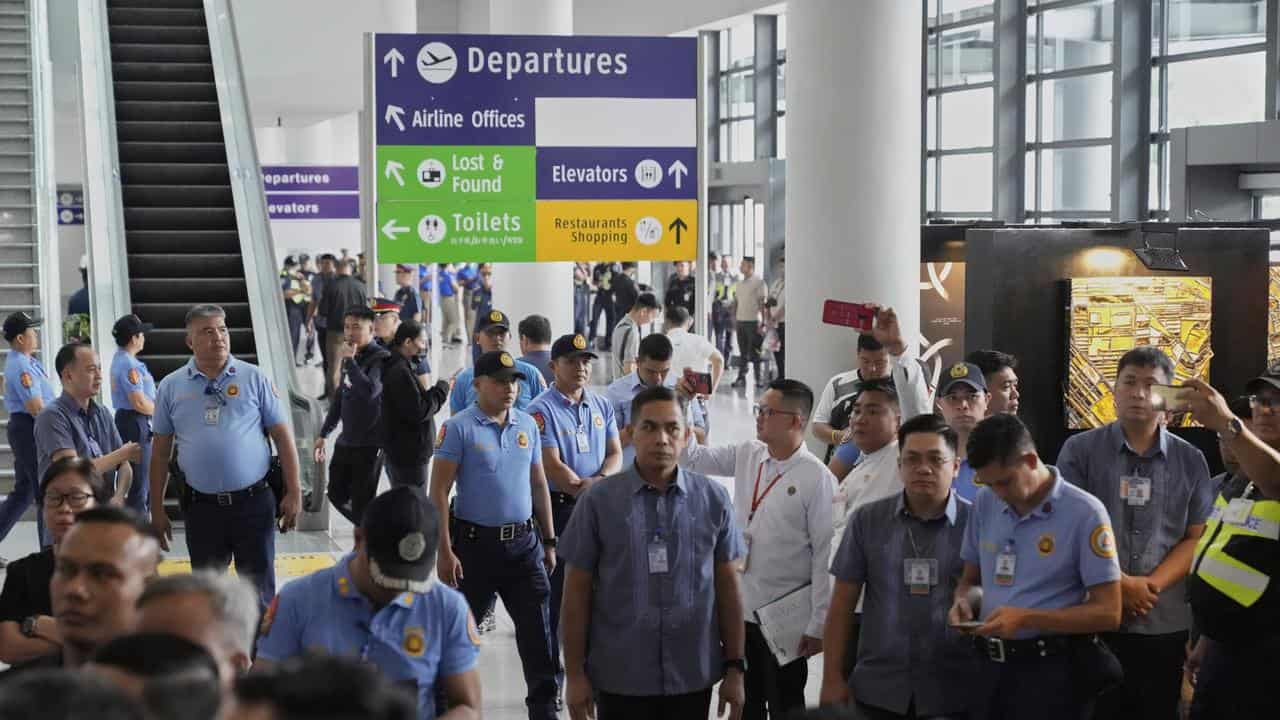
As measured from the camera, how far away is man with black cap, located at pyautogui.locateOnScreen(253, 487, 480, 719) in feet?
11.6

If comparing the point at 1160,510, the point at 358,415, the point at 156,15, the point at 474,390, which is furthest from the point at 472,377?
the point at 156,15

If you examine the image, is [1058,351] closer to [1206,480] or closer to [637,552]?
[1206,480]

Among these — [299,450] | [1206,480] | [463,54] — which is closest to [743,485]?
[1206,480]

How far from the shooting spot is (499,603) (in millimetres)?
9812

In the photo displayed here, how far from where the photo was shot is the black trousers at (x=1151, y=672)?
18.2ft

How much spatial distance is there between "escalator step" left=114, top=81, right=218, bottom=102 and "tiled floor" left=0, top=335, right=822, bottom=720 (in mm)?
4787

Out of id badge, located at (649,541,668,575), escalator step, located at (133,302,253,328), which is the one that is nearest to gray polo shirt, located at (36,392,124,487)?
id badge, located at (649,541,668,575)

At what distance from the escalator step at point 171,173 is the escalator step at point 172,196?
10 centimetres

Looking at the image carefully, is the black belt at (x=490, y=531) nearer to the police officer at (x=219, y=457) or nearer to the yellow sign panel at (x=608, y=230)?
the police officer at (x=219, y=457)

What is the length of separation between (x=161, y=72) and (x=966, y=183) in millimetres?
11525

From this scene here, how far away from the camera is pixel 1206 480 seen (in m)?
5.50

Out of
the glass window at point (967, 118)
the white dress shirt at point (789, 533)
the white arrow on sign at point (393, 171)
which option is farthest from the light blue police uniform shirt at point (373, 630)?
the glass window at point (967, 118)

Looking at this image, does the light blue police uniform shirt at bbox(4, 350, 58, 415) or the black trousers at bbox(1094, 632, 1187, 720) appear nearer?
the black trousers at bbox(1094, 632, 1187, 720)

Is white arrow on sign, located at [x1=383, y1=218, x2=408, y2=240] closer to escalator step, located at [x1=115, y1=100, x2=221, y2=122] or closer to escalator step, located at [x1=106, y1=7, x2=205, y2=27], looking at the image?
escalator step, located at [x1=115, y1=100, x2=221, y2=122]
